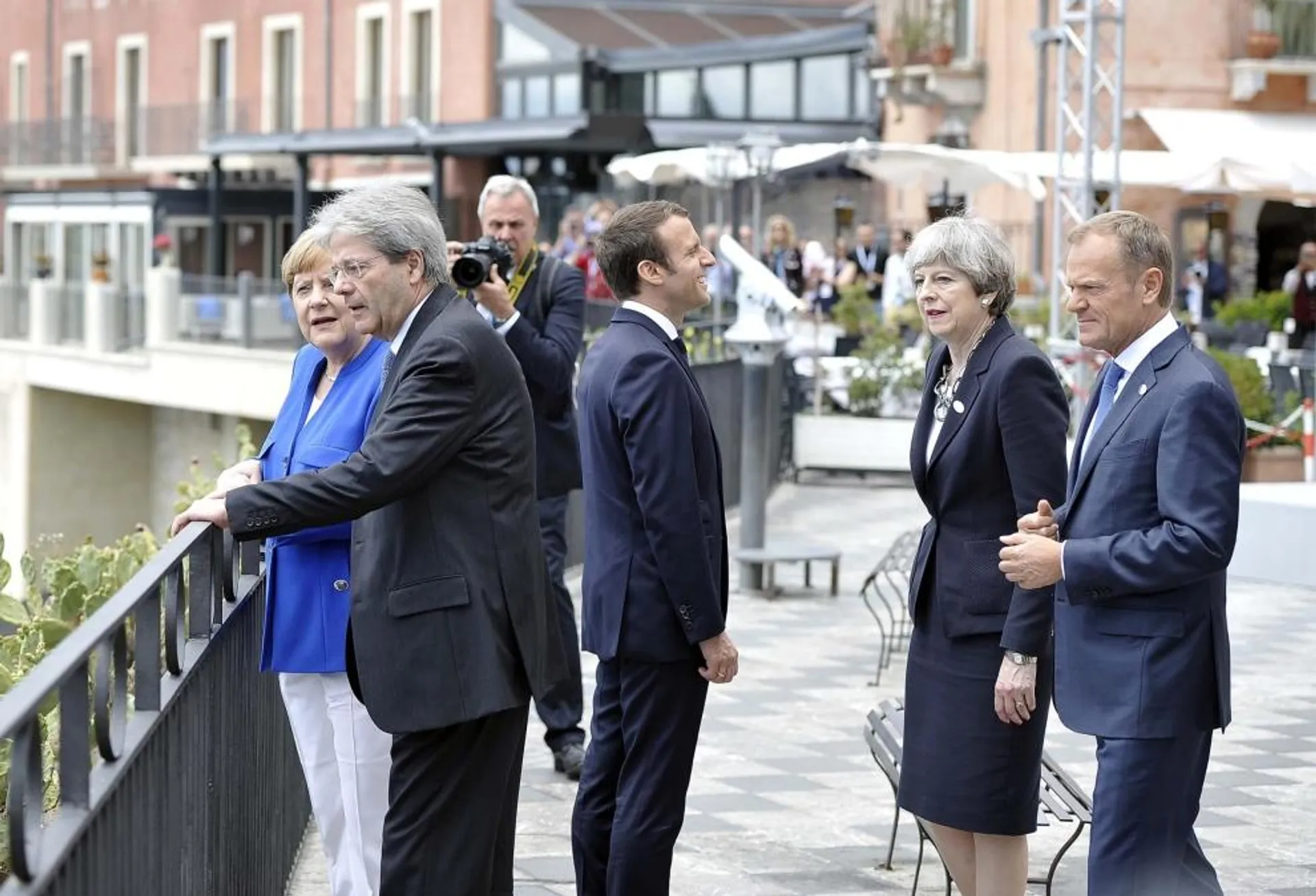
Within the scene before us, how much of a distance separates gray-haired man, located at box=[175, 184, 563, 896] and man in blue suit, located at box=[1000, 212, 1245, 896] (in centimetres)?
102

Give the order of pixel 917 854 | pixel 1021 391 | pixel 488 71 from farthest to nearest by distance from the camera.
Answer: pixel 488 71, pixel 917 854, pixel 1021 391

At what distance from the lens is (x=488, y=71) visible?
4519cm

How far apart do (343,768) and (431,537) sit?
0.81m

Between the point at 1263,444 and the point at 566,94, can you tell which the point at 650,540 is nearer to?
the point at 1263,444

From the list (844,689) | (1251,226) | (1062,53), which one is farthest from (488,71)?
(844,689)

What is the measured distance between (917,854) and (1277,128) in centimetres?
2384

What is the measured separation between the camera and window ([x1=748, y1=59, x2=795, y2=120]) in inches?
1582

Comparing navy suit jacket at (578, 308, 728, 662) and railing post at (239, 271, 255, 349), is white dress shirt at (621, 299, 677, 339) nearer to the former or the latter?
navy suit jacket at (578, 308, 728, 662)

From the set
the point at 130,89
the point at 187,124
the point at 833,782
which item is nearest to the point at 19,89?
the point at 130,89

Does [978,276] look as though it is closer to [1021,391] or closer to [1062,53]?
[1021,391]

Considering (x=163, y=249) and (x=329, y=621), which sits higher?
(x=163, y=249)

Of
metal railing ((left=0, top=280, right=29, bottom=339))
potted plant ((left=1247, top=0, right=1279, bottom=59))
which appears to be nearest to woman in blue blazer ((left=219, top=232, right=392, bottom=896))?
potted plant ((left=1247, top=0, right=1279, bottom=59))

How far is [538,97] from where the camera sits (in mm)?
43469

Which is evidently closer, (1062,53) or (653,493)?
(653,493)
